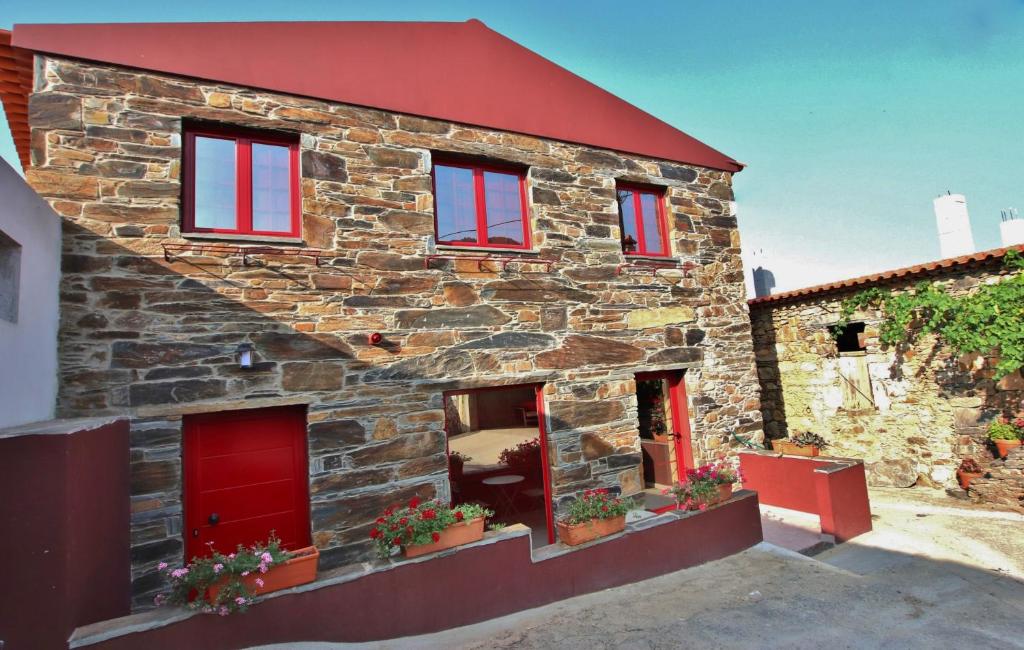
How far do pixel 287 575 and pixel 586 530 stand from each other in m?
2.46

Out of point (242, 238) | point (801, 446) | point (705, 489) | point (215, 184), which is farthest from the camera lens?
point (801, 446)

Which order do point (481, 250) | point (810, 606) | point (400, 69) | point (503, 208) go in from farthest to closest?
point (503, 208), point (481, 250), point (400, 69), point (810, 606)

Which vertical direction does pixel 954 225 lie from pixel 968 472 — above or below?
above

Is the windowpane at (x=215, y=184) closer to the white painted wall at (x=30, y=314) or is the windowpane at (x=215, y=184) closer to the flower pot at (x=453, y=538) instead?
the white painted wall at (x=30, y=314)

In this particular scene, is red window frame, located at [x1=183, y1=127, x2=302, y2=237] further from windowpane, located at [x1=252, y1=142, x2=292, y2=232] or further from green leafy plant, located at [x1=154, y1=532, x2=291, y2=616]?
green leafy plant, located at [x1=154, y1=532, x2=291, y2=616]

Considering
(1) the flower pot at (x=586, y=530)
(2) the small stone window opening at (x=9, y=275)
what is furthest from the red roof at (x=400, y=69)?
(1) the flower pot at (x=586, y=530)

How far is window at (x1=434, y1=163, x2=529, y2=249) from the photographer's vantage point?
5660mm

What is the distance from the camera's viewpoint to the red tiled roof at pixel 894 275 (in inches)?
269

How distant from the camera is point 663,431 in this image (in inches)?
321

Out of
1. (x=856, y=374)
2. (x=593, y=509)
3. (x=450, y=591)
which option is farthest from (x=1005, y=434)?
(x=450, y=591)

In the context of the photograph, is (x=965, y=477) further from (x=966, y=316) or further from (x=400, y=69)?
(x=400, y=69)

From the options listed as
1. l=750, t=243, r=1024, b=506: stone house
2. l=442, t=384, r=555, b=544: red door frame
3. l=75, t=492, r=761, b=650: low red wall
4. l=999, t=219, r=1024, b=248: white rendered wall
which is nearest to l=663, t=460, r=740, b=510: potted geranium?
l=75, t=492, r=761, b=650: low red wall

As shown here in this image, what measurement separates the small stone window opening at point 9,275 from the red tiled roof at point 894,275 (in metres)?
9.44

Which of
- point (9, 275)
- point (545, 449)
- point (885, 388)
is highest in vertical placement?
point (9, 275)
